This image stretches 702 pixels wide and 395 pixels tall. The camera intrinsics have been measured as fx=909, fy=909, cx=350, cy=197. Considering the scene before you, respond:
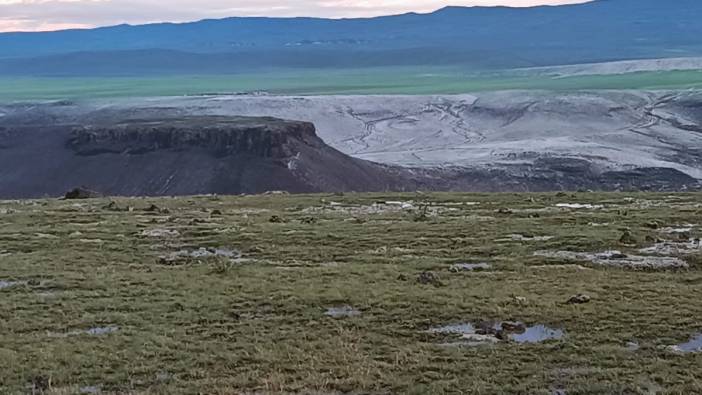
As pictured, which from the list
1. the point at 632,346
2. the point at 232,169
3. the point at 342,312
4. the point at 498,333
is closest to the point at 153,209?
the point at 342,312

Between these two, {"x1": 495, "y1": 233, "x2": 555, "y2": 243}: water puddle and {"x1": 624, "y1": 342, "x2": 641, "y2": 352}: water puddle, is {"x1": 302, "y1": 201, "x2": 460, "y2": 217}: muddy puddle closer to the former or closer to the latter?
{"x1": 495, "y1": 233, "x2": 555, "y2": 243}: water puddle

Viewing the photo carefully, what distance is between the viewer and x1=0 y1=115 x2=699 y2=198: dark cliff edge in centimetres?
8119

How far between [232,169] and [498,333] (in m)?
71.0

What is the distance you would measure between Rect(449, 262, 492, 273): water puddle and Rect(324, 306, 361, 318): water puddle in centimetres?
397

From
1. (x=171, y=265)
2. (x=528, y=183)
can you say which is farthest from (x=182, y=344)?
(x=528, y=183)

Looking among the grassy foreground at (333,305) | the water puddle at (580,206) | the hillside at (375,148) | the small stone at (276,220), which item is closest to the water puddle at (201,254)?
the grassy foreground at (333,305)

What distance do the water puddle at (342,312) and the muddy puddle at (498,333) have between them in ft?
5.47

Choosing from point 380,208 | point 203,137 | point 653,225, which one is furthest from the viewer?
point 203,137

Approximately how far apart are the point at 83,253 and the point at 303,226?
7005 millimetres

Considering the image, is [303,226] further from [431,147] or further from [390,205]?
[431,147]

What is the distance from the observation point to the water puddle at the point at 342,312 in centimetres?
1546

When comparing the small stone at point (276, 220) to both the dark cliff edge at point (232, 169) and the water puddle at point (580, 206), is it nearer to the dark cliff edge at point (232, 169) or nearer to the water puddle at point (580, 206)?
the water puddle at point (580, 206)

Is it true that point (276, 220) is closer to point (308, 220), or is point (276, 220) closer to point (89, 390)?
point (308, 220)

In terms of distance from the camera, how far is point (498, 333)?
1402cm
